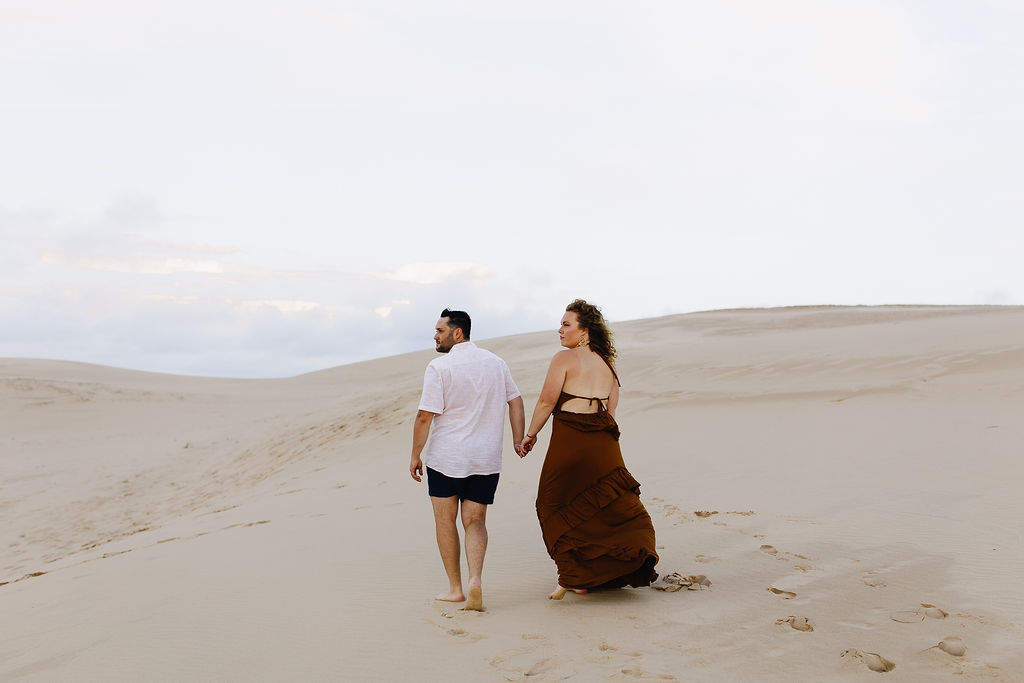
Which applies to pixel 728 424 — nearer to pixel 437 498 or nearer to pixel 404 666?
pixel 437 498

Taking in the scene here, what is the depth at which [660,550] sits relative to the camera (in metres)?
6.12

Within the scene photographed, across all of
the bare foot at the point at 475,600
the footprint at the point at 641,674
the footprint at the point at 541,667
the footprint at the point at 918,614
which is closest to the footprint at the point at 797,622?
the footprint at the point at 918,614

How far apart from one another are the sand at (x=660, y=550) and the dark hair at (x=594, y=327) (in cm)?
157

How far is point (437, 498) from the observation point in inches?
201

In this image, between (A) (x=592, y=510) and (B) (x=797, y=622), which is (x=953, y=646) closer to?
(B) (x=797, y=622)

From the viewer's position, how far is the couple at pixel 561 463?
16.3ft

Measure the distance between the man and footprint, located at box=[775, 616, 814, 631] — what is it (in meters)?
1.78

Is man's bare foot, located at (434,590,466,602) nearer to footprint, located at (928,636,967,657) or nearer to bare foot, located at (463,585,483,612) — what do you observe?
bare foot, located at (463,585,483,612)

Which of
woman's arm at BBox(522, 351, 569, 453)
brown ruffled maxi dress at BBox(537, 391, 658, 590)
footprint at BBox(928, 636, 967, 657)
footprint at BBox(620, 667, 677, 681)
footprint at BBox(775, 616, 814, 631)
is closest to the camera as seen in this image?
footprint at BBox(620, 667, 677, 681)

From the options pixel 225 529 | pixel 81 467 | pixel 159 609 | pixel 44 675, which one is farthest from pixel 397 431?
pixel 44 675

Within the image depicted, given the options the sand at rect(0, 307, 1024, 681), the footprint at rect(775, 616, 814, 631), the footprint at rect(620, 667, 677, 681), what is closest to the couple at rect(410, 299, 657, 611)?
the sand at rect(0, 307, 1024, 681)

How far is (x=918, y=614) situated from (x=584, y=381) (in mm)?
2297

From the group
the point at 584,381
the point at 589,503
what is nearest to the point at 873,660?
the point at 589,503

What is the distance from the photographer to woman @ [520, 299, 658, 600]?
195 inches
